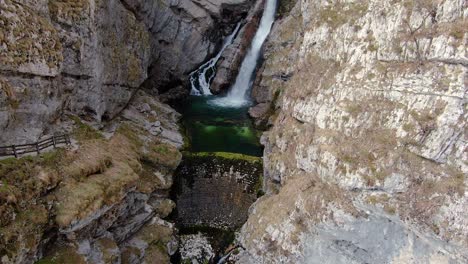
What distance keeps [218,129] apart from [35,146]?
21.7 meters

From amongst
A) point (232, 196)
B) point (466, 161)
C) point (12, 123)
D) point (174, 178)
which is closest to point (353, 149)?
point (466, 161)

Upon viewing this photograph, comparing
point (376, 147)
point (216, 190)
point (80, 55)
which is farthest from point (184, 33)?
point (376, 147)

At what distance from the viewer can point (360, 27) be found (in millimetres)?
22500

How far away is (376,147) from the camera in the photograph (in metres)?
20.8

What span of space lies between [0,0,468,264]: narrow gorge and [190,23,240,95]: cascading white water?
55.6ft

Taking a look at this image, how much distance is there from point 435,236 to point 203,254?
1558 centimetres

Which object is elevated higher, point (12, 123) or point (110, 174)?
point (12, 123)

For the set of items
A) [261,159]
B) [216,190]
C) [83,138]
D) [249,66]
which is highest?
[249,66]

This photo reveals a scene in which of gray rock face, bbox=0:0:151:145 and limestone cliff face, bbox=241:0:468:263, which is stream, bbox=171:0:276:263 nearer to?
limestone cliff face, bbox=241:0:468:263

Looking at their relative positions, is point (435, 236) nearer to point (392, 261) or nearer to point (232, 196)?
point (392, 261)

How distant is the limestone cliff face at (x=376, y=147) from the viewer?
1859 centimetres

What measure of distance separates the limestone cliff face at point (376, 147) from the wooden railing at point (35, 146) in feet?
47.9

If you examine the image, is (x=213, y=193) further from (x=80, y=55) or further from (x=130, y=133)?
(x=80, y=55)

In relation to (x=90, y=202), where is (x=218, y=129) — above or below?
above
